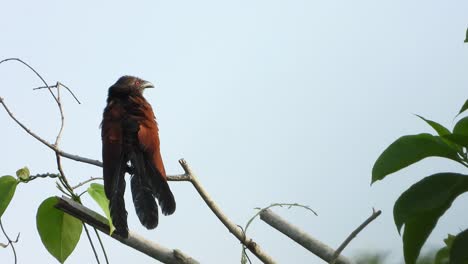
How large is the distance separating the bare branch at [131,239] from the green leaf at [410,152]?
0.44 metres

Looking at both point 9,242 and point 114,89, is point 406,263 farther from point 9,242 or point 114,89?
point 114,89

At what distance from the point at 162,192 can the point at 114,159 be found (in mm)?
369

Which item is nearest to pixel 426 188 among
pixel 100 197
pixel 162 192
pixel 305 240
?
pixel 305 240

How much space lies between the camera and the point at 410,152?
119 cm

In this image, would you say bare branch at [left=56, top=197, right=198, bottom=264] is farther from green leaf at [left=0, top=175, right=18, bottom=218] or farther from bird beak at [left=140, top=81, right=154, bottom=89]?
bird beak at [left=140, top=81, right=154, bottom=89]

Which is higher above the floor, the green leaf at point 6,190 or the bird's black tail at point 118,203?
the green leaf at point 6,190

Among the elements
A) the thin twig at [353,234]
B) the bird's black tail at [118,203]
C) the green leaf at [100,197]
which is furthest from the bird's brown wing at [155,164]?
the thin twig at [353,234]

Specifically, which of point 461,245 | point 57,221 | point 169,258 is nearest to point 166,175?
point 57,221

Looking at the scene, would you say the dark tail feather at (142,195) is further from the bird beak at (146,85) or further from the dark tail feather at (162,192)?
the bird beak at (146,85)

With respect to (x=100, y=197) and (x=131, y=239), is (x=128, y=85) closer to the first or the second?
(x=100, y=197)

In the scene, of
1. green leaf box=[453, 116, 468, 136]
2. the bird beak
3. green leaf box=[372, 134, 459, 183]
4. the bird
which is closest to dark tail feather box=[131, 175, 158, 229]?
the bird

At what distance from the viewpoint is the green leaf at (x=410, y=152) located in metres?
1.19

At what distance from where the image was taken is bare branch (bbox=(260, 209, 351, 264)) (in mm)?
1389

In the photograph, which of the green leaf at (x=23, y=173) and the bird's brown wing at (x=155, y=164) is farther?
the bird's brown wing at (x=155, y=164)
